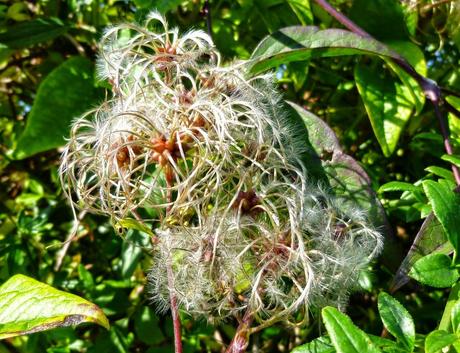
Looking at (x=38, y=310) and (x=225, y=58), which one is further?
(x=225, y=58)

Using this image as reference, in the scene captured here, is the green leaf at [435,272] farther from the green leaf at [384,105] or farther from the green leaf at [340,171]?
the green leaf at [384,105]

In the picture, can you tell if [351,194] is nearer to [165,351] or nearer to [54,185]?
[165,351]

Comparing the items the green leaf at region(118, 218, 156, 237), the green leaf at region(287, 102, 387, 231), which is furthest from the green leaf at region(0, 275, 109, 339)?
the green leaf at region(287, 102, 387, 231)

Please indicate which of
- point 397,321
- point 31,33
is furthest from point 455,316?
point 31,33

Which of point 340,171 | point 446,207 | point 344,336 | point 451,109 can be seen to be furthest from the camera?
point 451,109

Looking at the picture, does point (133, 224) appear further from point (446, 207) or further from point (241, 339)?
point (446, 207)

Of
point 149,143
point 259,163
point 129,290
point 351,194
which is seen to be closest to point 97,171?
point 149,143

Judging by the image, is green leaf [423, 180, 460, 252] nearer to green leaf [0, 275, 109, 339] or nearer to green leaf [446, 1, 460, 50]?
green leaf [0, 275, 109, 339]
